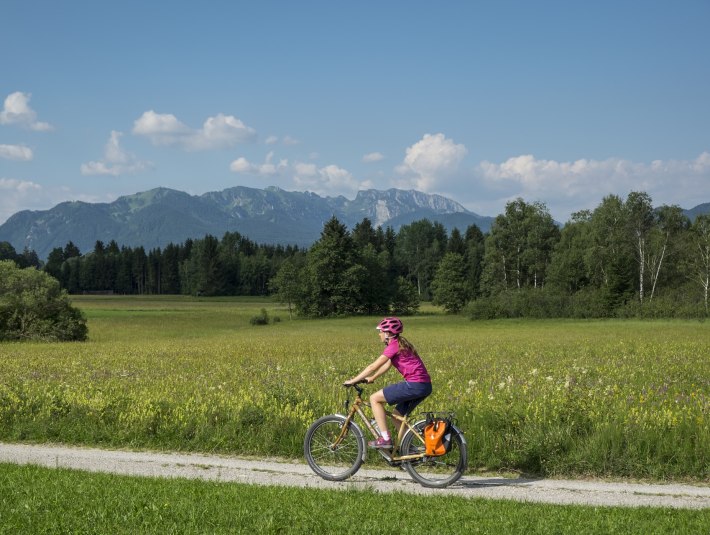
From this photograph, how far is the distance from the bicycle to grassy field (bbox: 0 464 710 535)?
1.18 m

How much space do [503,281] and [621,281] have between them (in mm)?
26268

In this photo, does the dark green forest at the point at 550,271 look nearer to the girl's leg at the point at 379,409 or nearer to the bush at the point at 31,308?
the bush at the point at 31,308

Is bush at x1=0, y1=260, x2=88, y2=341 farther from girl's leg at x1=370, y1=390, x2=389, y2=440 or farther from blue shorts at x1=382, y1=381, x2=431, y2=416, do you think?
blue shorts at x1=382, y1=381, x2=431, y2=416

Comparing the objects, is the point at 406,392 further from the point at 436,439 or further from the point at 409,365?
the point at 436,439

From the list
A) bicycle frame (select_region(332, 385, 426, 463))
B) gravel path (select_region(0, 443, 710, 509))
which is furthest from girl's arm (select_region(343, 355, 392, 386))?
gravel path (select_region(0, 443, 710, 509))

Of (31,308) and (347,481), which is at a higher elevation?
(31,308)

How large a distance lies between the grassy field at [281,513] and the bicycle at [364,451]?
3.87 ft

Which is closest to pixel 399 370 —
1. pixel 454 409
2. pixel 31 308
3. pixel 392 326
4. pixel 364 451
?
pixel 392 326

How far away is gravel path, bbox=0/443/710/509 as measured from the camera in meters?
9.26

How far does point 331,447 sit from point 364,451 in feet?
1.85

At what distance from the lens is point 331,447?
10.5m

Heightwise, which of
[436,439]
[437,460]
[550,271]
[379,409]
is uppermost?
[550,271]

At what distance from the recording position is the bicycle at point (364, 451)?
9.99 metres

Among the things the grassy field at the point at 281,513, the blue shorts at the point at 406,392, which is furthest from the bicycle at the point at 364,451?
the grassy field at the point at 281,513
